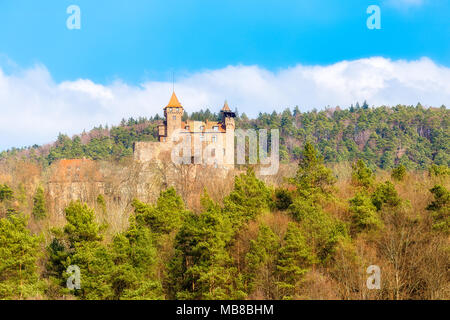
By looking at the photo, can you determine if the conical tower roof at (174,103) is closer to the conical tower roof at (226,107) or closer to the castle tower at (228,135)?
the castle tower at (228,135)

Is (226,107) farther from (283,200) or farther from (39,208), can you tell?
(283,200)

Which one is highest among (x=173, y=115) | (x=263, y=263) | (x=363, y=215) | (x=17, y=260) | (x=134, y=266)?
(x=173, y=115)

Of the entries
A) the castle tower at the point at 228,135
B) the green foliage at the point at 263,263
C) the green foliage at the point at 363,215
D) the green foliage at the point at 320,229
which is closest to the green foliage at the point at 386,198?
the green foliage at the point at 363,215

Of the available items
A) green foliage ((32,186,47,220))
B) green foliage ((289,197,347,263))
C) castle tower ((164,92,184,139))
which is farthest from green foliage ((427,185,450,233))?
castle tower ((164,92,184,139))

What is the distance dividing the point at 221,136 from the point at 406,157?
42.9 meters

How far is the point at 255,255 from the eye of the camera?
26.7 m

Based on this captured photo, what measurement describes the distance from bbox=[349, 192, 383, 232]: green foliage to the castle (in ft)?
95.6

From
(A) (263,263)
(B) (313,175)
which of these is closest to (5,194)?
(B) (313,175)

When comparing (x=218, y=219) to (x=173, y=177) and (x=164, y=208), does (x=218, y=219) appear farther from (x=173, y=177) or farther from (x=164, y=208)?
(x=173, y=177)

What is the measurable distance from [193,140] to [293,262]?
3772cm

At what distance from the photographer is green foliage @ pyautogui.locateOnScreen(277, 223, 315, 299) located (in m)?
25.0

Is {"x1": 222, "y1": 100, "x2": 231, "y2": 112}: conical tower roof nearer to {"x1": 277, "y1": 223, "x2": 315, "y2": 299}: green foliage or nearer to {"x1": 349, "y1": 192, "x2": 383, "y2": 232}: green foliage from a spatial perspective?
Answer: {"x1": 349, "y1": 192, "x2": 383, "y2": 232}: green foliage

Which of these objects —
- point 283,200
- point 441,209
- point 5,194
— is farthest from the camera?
point 5,194
